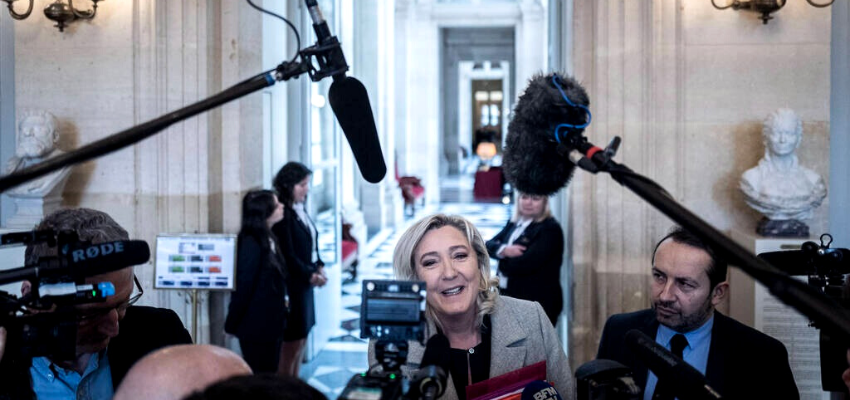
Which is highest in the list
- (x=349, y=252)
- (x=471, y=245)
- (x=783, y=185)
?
(x=783, y=185)

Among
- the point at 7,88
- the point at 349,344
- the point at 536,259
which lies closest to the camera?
the point at 536,259

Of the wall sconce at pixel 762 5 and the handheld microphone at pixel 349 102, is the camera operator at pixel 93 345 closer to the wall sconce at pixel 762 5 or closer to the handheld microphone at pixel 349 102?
the handheld microphone at pixel 349 102

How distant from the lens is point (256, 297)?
5.69m

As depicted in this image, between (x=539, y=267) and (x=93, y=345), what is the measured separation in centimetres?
386

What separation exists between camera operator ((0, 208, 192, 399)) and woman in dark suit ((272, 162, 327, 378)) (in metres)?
3.74

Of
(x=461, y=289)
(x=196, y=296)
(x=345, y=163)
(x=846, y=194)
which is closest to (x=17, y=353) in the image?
(x=461, y=289)

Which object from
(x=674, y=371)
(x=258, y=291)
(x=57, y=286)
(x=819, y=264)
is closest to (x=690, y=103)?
(x=819, y=264)

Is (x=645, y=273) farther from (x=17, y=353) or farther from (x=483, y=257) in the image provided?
(x=17, y=353)

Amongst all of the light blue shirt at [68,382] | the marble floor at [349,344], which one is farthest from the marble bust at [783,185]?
the light blue shirt at [68,382]

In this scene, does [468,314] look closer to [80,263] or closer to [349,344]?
[80,263]

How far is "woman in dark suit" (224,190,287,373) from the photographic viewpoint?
565 centimetres

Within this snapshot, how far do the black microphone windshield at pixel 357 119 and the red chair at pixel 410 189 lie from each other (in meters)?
16.2

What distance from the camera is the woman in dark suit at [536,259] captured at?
19.0ft

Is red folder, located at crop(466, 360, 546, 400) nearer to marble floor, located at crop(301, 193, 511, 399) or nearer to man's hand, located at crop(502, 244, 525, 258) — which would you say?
marble floor, located at crop(301, 193, 511, 399)
